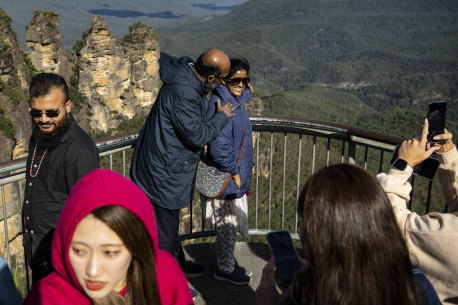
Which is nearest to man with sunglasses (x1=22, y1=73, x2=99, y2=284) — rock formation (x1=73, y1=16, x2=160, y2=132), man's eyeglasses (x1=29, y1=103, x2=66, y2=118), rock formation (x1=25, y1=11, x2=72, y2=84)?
man's eyeglasses (x1=29, y1=103, x2=66, y2=118)

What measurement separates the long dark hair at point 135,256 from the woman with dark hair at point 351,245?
25.8 inches

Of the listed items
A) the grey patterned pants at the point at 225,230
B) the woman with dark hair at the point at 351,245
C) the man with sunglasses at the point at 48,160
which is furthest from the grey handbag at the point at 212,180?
the woman with dark hair at the point at 351,245

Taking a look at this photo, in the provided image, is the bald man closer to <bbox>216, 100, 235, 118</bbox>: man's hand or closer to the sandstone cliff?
<bbox>216, 100, 235, 118</bbox>: man's hand

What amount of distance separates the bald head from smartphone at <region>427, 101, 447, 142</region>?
1.46 meters

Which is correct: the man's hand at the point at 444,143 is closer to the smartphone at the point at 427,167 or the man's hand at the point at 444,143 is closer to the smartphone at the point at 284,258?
the smartphone at the point at 427,167

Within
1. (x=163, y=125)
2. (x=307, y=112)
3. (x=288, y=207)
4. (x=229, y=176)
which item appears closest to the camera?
(x=163, y=125)

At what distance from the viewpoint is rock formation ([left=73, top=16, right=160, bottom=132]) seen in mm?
41656

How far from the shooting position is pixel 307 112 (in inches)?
3974

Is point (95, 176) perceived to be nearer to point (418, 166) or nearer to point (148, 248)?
point (148, 248)

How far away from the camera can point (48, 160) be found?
2465 mm

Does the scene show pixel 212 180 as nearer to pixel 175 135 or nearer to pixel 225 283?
pixel 175 135

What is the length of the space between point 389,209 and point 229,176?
2.12m

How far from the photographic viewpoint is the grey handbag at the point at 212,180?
11.3 ft

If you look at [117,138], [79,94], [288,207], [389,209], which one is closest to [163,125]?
[117,138]
